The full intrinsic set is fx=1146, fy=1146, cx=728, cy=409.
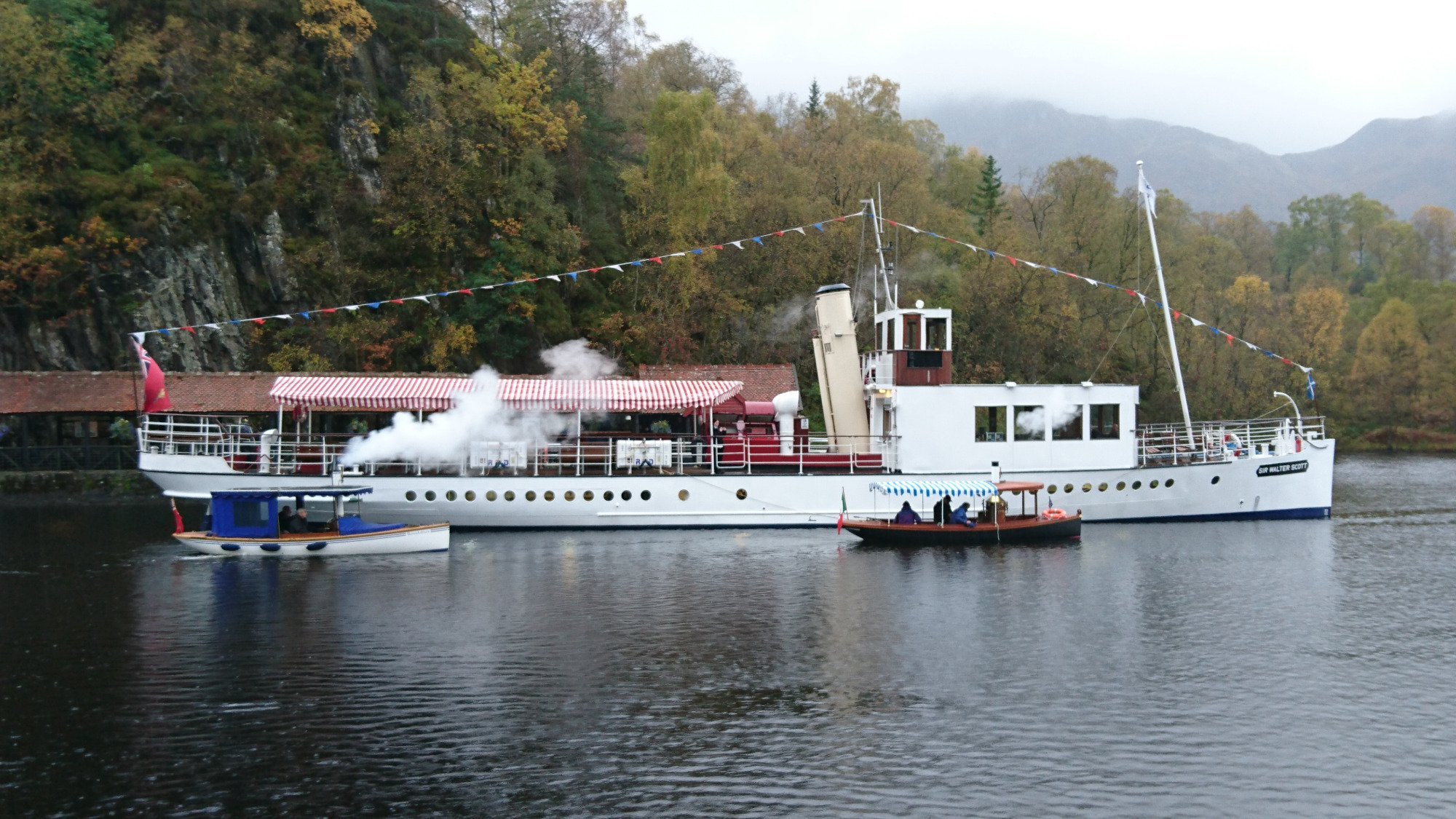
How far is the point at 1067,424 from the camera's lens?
44094mm

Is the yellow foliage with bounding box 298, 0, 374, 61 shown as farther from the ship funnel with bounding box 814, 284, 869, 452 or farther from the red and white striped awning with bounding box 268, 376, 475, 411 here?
the ship funnel with bounding box 814, 284, 869, 452

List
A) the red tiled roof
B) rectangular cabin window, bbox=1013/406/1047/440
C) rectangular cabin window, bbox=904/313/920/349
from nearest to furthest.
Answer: rectangular cabin window, bbox=1013/406/1047/440
rectangular cabin window, bbox=904/313/920/349
the red tiled roof

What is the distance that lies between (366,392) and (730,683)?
24448 millimetres

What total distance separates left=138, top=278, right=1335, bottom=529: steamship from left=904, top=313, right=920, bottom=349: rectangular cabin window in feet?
0.13

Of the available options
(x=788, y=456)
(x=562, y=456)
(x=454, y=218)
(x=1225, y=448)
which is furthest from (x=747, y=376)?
(x=454, y=218)

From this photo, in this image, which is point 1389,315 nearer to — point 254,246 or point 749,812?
point 254,246

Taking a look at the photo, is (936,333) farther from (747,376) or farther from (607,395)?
(607,395)

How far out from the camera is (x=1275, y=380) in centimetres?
8344

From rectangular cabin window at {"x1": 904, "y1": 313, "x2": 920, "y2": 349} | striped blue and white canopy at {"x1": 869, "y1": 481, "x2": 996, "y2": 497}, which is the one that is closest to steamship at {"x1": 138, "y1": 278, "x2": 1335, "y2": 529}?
rectangular cabin window at {"x1": 904, "y1": 313, "x2": 920, "y2": 349}

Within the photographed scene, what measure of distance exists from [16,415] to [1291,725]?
59849mm

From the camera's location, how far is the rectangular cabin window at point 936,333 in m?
44.5

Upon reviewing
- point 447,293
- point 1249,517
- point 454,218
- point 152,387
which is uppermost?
point 454,218

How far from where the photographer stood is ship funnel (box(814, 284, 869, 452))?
45.5 meters

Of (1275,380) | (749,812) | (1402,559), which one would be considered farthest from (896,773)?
(1275,380)
